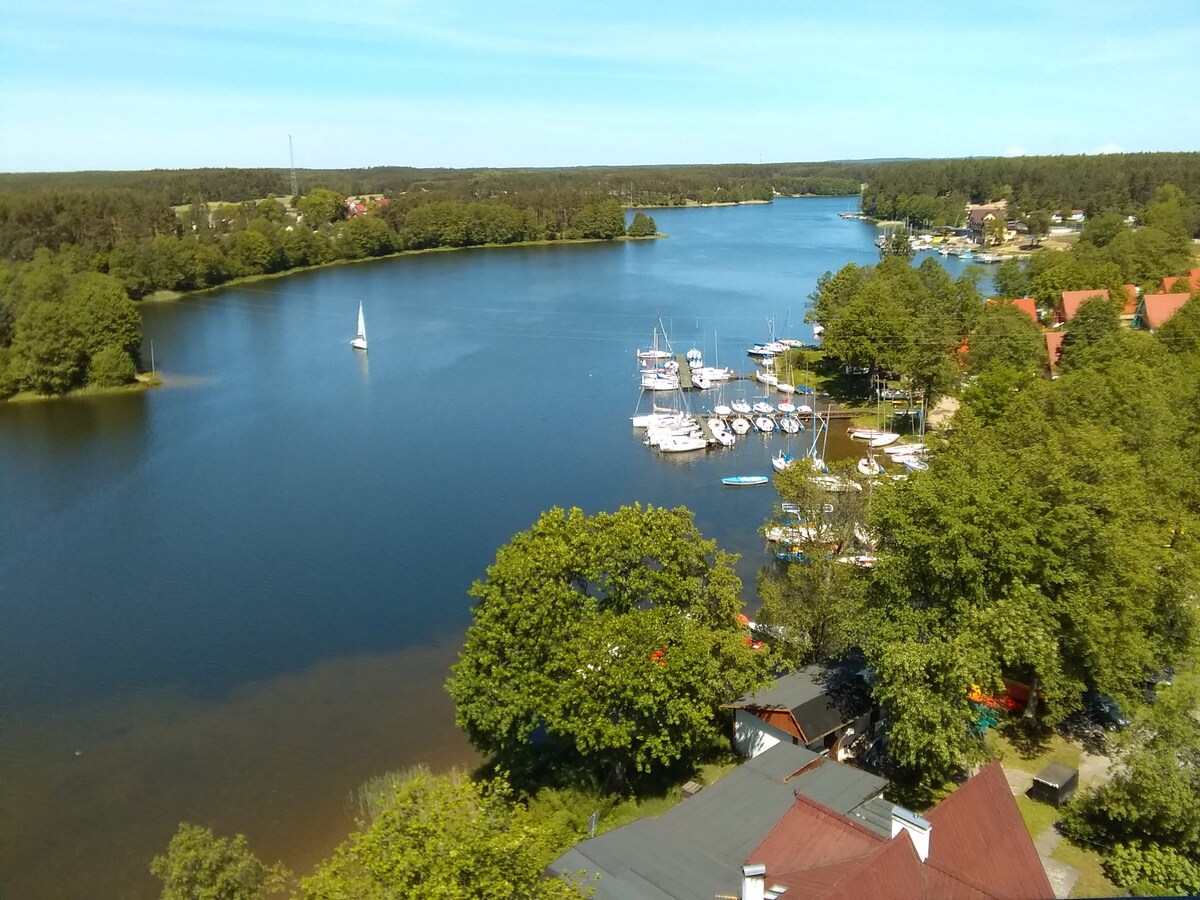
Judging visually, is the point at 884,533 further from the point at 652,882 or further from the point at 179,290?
the point at 179,290

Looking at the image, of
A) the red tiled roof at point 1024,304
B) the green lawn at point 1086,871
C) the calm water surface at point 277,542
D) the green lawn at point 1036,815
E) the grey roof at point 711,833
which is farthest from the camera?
the red tiled roof at point 1024,304

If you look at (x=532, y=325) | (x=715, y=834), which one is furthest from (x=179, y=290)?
(x=715, y=834)

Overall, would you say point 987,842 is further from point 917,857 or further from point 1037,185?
point 1037,185

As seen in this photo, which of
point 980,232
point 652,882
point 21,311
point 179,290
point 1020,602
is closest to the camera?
point 652,882

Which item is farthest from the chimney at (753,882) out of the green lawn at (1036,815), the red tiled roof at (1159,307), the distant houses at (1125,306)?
the red tiled roof at (1159,307)

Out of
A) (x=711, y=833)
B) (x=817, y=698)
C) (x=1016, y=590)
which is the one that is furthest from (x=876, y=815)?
(x=1016, y=590)

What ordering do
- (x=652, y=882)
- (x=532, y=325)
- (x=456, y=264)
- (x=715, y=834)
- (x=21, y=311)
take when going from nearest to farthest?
(x=652, y=882), (x=715, y=834), (x=21, y=311), (x=532, y=325), (x=456, y=264)

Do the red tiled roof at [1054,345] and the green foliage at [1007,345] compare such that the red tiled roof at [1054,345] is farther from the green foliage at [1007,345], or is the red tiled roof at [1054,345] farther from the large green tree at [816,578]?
the large green tree at [816,578]
